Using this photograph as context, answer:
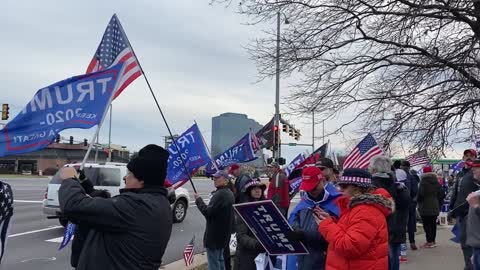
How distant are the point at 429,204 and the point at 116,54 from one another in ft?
27.6

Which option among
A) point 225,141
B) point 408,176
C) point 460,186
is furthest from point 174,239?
point 225,141

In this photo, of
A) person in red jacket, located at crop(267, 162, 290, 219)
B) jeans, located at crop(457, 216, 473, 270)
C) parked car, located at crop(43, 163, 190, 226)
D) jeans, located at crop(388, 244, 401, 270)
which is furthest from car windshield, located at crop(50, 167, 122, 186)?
jeans, located at crop(457, 216, 473, 270)

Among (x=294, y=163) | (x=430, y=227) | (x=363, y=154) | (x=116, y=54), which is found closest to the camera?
(x=116, y=54)

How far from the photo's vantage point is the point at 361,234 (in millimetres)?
3631

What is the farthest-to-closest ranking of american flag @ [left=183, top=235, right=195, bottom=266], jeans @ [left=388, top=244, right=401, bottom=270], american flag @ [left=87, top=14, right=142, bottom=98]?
american flag @ [left=183, top=235, right=195, bottom=266] → jeans @ [left=388, top=244, right=401, bottom=270] → american flag @ [left=87, top=14, right=142, bottom=98]

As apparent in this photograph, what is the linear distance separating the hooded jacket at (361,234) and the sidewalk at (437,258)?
567cm

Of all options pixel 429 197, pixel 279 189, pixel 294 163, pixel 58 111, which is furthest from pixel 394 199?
pixel 58 111

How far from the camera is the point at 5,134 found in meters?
4.43

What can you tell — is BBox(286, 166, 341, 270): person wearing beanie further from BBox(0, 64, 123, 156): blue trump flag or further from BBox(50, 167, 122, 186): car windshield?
BBox(50, 167, 122, 186): car windshield

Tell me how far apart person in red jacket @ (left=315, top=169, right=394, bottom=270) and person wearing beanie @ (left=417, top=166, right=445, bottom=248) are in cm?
804

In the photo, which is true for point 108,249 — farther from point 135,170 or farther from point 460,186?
point 460,186

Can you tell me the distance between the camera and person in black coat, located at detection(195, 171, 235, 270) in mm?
6723

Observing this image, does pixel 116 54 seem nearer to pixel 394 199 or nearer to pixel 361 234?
pixel 361 234

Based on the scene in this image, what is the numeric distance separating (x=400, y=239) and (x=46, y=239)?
336 inches
